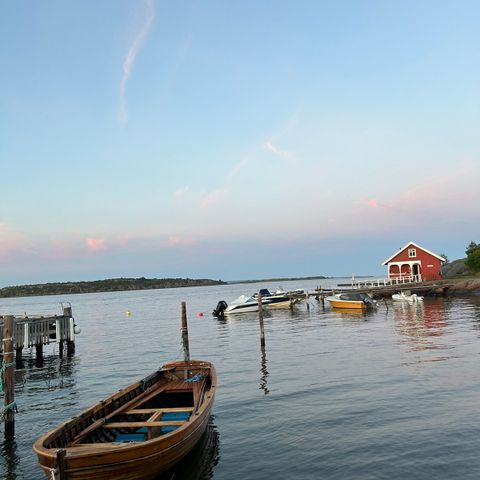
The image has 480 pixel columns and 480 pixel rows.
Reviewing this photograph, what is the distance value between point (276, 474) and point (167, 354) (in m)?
19.0

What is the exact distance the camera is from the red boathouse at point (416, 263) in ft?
203

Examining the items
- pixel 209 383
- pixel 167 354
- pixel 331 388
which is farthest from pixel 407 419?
pixel 167 354

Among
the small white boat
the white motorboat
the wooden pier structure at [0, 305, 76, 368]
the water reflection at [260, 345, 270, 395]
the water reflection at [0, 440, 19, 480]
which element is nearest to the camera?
the water reflection at [0, 440, 19, 480]

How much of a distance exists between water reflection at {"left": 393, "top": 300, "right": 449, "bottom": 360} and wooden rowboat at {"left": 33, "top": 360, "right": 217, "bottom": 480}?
12322mm

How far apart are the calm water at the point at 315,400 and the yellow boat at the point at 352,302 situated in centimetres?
1352

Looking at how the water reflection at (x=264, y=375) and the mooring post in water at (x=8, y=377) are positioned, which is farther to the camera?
the water reflection at (x=264, y=375)

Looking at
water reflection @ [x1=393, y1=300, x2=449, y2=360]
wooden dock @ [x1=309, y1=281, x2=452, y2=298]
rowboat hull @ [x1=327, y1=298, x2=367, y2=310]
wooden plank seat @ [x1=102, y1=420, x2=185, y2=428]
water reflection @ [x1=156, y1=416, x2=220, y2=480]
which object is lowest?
water reflection @ [x1=156, y1=416, x2=220, y2=480]

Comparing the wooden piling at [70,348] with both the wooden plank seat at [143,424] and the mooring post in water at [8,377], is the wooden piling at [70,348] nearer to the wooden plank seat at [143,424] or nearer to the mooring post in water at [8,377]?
the mooring post in water at [8,377]

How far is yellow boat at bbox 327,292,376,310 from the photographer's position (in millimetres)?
46125

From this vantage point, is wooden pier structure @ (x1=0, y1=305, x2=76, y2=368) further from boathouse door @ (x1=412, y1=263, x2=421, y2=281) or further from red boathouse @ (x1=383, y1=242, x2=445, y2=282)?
boathouse door @ (x1=412, y1=263, x2=421, y2=281)

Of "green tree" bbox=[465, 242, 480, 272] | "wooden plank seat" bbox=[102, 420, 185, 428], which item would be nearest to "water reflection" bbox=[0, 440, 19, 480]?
"wooden plank seat" bbox=[102, 420, 185, 428]

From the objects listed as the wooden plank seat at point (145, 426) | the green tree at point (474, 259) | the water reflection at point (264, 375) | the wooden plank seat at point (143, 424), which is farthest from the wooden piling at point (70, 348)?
the green tree at point (474, 259)

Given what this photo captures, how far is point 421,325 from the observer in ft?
108

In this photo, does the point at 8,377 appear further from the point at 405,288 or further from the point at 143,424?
the point at 405,288
